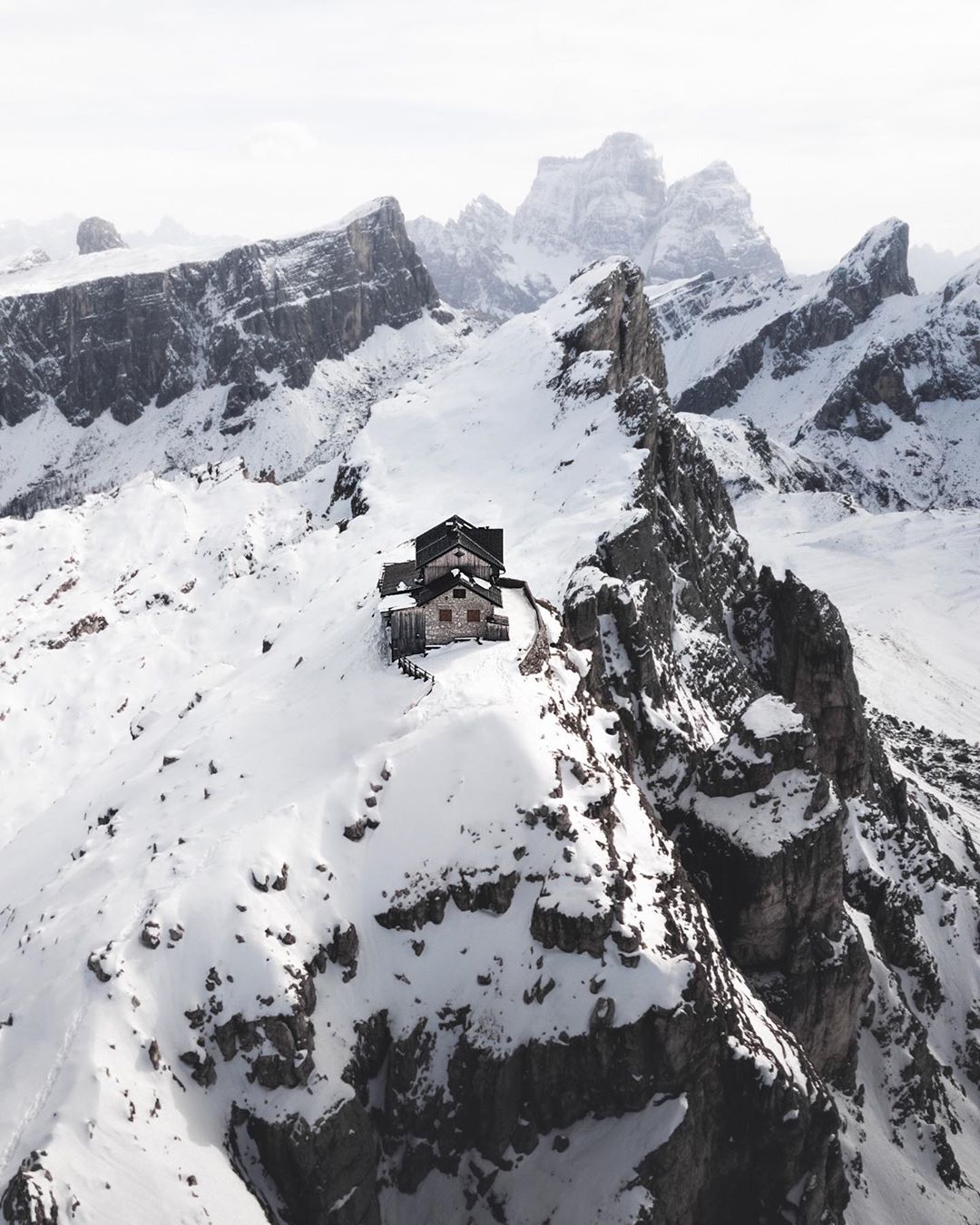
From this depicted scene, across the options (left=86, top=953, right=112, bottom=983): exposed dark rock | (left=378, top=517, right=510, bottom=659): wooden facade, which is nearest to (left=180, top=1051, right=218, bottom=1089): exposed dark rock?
(left=86, top=953, right=112, bottom=983): exposed dark rock

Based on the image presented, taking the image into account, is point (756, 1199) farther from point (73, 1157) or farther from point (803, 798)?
point (73, 1157)

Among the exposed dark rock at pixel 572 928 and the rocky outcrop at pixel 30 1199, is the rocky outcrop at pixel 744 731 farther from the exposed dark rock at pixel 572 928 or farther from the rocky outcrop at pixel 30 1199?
the rocky outcrop at pixel 30 1199

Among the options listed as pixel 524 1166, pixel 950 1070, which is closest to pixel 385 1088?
pixel 524 1166

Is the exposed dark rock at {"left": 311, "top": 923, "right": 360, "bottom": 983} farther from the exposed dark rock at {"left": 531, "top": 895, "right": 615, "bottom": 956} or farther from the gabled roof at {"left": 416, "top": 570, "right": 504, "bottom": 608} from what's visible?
the gabled roof at {"left": 416, "top": 570, "right": 504, "bottom": 608}

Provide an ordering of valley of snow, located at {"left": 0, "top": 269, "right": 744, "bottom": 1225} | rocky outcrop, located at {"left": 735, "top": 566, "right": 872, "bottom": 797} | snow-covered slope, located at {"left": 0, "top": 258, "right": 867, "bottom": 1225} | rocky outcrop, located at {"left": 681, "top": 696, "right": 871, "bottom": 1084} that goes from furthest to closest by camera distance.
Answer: rocky outcrop, located at {"left": 735, "top": 566, "right": 872, "bottom": 797} → rocky outcrop, located at {"left": 681, "top": 696, "right": 871, "bottom": 1084} → snow-covered slope, located at {"left": 0, "top": 258, "right": 867, "bottom": 1225} → valley of snow, located at {"left": 0, "top": 269, "right": 744, "bottom": 1225}

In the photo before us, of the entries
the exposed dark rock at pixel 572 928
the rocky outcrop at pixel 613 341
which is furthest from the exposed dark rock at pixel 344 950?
the rocky outcrop at pixel 613 341

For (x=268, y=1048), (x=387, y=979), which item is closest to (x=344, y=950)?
(x=387, y=979)
